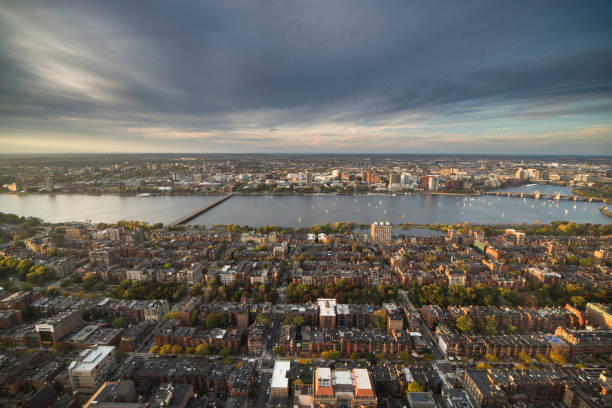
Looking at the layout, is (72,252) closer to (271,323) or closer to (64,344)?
(64,344)

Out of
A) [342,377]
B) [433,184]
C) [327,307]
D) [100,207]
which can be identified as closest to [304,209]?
[327,307]

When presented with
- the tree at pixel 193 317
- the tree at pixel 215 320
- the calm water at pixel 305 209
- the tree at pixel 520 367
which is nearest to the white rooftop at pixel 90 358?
the tree at pixel 193 317

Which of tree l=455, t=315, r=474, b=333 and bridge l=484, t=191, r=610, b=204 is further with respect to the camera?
bridge l=484, t=191, r=610, b=204

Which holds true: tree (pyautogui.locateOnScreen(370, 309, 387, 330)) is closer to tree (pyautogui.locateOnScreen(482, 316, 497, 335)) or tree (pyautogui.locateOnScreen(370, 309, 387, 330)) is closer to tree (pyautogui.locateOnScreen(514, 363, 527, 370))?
tree (pyautogui.locateOnScreen(482, 316, 497, 335))

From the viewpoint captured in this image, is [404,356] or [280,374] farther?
[404,356]

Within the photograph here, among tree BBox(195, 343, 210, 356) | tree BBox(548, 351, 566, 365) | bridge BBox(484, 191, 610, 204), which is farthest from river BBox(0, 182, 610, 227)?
tree BBox(548, 351, 566, 365)

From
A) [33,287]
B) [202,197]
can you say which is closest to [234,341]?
[33,287]

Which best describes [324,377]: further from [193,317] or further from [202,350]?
[193,317]
